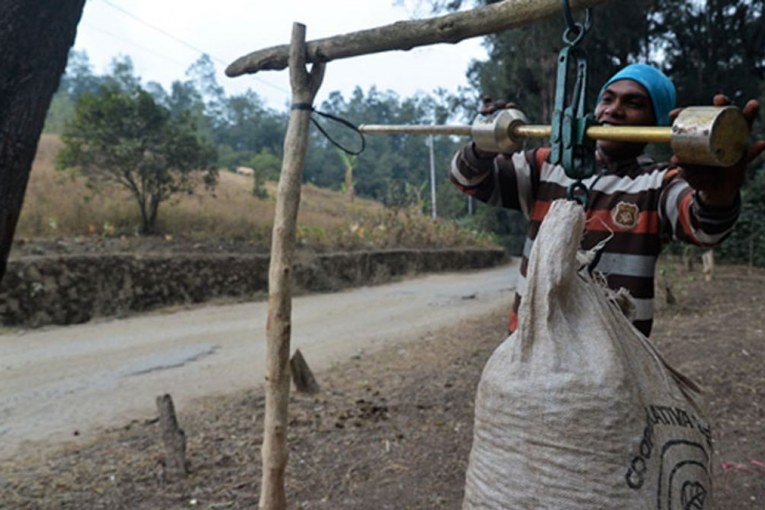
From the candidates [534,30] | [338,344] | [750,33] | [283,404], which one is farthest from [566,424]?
[750,33]

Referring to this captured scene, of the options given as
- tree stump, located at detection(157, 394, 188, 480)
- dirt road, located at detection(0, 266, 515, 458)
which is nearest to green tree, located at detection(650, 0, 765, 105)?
dirt road, located at detection(0, 266, 515, 458)

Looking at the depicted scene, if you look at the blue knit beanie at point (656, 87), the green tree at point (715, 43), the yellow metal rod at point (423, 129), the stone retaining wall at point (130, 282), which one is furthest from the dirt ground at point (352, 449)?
the green tree at point (715, 43)

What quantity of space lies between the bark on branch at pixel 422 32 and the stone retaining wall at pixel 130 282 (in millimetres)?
7361

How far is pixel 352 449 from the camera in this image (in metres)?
3.54

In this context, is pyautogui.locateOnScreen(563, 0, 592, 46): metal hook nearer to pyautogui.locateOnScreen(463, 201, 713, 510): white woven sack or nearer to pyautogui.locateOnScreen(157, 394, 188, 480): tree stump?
pyautogui.locateOnScreen(463, 201, 713, 510): white woven sack

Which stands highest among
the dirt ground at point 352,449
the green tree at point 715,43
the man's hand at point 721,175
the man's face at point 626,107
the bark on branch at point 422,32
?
the green tree at point 715,43

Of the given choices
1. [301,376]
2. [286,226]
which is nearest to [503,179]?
[286,226]

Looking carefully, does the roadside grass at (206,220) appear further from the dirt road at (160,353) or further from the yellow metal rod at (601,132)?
the yellow metal rod at (601,132)

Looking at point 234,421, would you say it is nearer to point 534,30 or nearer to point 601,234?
point 601,234

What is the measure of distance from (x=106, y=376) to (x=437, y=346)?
3.44 metres

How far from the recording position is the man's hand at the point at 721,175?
1.07 meters

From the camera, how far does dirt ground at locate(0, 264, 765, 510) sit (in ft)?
9.61

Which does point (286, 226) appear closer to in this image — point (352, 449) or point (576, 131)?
point (576, 131)

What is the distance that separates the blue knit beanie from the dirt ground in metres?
1.94
